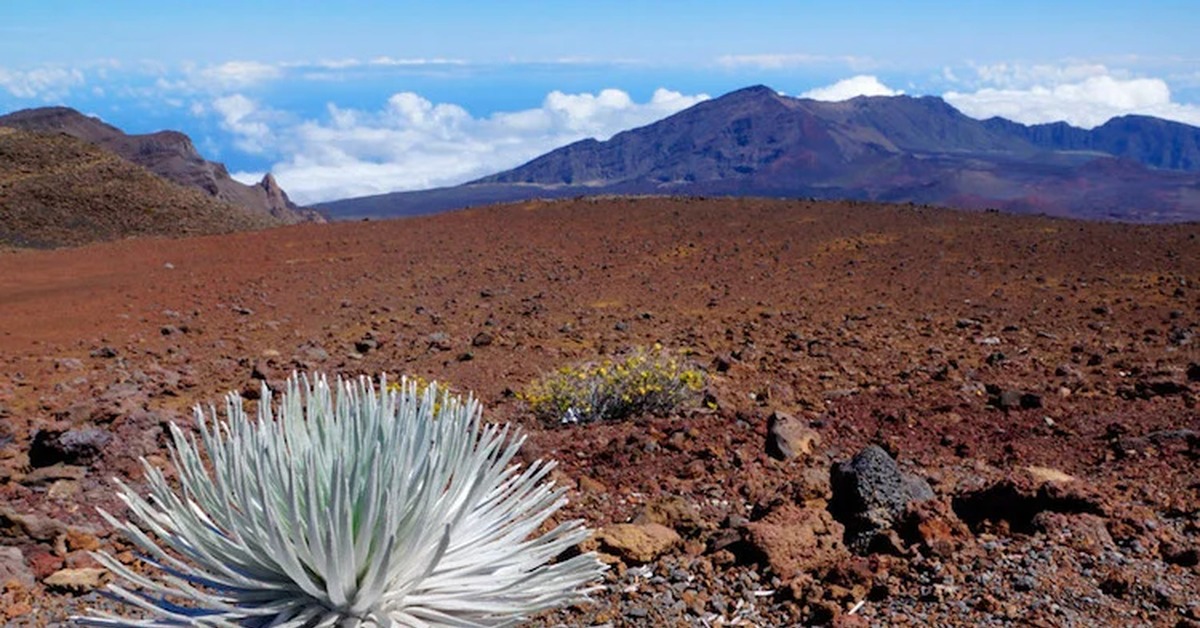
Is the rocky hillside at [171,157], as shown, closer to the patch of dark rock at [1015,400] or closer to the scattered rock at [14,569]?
the patch of dark rock at [1015,400]

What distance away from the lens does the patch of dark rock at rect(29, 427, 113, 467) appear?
3973 millimetres

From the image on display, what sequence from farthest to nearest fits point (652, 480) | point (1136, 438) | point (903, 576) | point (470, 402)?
point (1136, 438) → point (652, 480) → point (903, 576) → point (470, 402)

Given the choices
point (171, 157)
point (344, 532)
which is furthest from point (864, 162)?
point (344, 532)

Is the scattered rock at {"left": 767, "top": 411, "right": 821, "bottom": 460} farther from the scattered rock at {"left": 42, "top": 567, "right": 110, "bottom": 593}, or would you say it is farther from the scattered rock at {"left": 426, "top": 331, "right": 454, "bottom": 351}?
the scattered rock at {"left": 426, "top": 331, "right": 454, "bottom": 351}

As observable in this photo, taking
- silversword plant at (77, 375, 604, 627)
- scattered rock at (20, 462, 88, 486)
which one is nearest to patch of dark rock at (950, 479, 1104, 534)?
silversword plant at (77, 375, 604, 627)

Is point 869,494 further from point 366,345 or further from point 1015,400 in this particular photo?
point 366,345

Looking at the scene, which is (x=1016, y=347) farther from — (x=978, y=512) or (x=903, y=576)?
(x=903, y=576)

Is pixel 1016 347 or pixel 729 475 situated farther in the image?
pixel 1016 347

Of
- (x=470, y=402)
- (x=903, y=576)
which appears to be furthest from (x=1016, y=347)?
(x=470, y=402)

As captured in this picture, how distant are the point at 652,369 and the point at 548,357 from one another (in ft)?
6.17

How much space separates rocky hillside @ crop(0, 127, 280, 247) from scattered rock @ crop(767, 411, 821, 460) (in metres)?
19.7

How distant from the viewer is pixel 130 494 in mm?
1836

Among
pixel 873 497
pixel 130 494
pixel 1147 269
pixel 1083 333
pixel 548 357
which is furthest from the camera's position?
pixel 1147 269

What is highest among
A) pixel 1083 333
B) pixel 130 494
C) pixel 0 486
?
pixel 130 494
